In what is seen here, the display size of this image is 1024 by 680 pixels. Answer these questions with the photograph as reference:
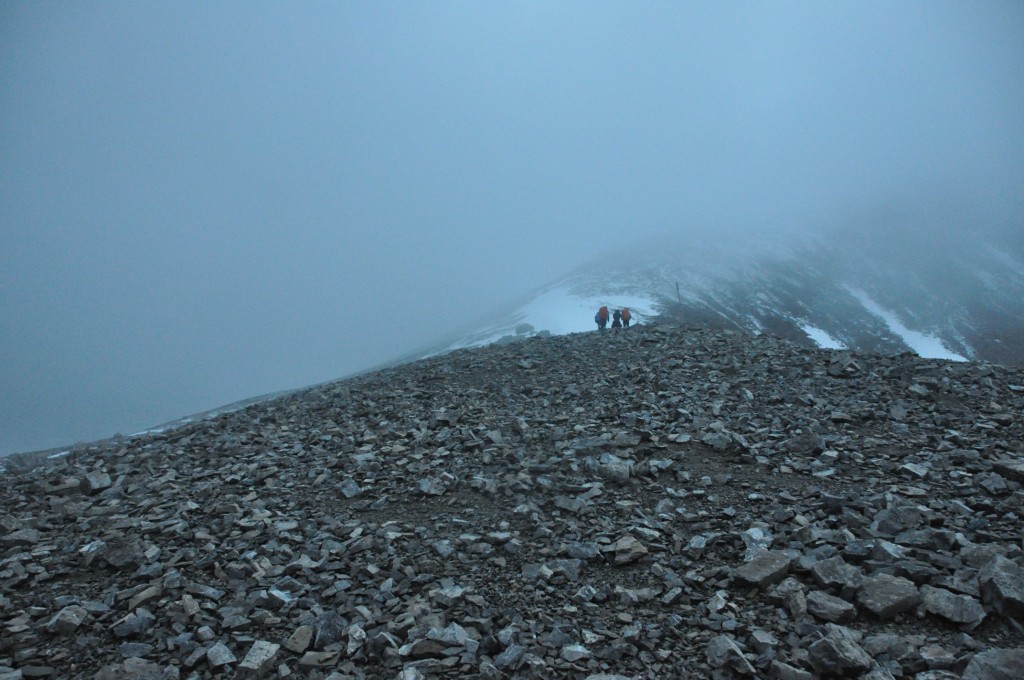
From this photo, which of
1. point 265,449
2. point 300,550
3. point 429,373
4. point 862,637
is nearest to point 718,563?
point 862,637

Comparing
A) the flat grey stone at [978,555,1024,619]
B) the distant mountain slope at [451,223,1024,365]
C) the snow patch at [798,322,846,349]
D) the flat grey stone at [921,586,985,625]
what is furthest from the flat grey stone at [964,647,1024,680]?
the snow patch at [798,322,846,349]

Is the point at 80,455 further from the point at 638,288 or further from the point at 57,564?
the point at 638,288

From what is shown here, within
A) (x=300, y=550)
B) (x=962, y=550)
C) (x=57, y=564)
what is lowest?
(x=962, y=550)

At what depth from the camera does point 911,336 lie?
278ft

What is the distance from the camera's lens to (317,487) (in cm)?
933

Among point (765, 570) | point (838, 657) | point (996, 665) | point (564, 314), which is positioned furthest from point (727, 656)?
point (564, 314)

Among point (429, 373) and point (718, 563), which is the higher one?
point (429, 373)

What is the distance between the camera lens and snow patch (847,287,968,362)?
75812 millimetres

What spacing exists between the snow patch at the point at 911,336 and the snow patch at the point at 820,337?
10.5 meters

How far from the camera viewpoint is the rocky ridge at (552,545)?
5027 millimetres

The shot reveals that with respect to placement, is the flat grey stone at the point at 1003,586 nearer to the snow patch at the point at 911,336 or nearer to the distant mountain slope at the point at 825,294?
the distant mountain slope at the point at 825,294

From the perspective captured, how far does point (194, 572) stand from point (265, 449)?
5.16 metres

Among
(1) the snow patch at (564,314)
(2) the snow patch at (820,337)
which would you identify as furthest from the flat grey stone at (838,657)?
(2) the snow patch at (820,337)

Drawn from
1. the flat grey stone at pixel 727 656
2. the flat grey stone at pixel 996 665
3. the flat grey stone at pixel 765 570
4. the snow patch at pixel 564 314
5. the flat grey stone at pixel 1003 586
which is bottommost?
the flat grey stone at pixel 996 665
